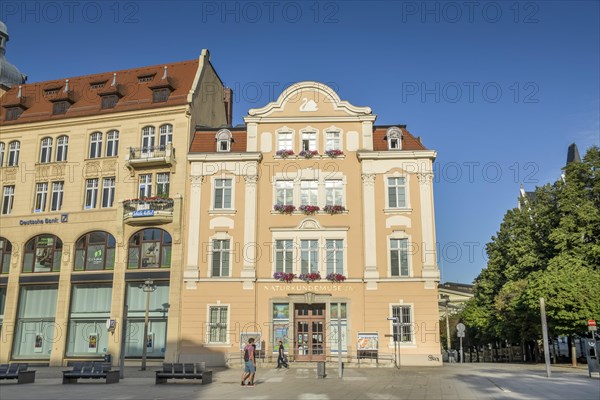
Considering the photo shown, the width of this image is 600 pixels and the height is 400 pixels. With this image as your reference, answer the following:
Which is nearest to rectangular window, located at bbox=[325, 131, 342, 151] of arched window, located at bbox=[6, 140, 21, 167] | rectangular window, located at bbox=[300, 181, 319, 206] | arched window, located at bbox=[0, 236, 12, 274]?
rectangular window, located at bbox=[300, 181, 319, 206]

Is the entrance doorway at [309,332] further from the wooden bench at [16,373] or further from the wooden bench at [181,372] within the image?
the wooden bench at [16,373]

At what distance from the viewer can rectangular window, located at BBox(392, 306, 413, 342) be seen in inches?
1314

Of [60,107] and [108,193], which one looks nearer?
[108,193]

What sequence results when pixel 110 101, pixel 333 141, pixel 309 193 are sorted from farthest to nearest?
pixel 110 101 < pixel 333 141 < pixel 309 193

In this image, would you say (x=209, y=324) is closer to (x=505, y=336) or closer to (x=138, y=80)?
(x=138, y=80)

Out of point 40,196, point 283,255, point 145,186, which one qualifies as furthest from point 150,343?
point 40,196

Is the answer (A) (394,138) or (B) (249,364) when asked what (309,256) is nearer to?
(A) (394,138)

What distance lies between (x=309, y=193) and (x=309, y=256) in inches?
157

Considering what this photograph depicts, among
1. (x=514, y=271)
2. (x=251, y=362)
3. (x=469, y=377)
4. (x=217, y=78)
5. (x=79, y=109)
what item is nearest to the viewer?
(x=251, y=362)

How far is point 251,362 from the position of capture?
2141cm

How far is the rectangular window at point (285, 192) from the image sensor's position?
36438 millimetres

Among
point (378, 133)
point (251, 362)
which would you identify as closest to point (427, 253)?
point (378, 133)

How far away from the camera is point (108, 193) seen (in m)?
37.8

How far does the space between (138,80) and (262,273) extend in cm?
→ 1724
